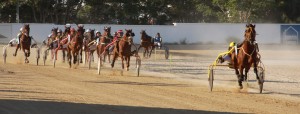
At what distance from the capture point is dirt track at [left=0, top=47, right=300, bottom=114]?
14734 mm

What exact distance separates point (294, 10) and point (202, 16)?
1251 cm

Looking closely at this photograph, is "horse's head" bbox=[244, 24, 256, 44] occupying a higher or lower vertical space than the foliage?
lower

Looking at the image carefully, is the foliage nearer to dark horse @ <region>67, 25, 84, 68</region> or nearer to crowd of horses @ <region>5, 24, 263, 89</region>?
crowd of horses @ <region>5, 24, 263, 89</region>

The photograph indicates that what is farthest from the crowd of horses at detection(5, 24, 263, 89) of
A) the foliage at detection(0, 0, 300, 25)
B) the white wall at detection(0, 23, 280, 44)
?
the foliage at detection(0, 0, 300, 25)

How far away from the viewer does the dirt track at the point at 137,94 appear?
14.7 meters

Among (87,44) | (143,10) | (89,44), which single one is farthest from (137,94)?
(143,10)

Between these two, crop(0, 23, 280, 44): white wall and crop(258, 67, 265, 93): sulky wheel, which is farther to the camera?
crop(0, 23, 280, 44): white wall

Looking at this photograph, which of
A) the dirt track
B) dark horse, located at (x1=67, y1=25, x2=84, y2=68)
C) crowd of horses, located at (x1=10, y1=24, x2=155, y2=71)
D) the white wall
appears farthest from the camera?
the white wall

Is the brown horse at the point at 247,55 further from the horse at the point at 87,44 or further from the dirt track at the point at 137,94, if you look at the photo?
the horse at the point at 87,44

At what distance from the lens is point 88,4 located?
227 feet

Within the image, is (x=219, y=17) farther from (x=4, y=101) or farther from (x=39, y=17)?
(x=4, y=101)

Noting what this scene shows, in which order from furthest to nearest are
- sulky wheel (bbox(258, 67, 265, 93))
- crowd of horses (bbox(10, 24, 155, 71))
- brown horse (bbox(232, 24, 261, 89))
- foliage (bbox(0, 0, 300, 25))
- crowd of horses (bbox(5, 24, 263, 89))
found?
foliage (bbox(0, 0, 300, 25)), crowd of horses (bbox(10, 24, 155, 71)), crowd of horses (bbox(5, 24, 263, 89)), brown horse (bbox(232, 24, 261, 89)), sulky wheel (bbox(258, 67, 265, 93))

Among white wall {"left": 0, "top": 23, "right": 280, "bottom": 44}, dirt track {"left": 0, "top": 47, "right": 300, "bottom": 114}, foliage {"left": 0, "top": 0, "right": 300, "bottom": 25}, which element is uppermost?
foliage {"left": 0, "top": 0, "right": 300, "bottom": 25}

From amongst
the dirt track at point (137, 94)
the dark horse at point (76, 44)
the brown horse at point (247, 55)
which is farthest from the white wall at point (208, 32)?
the brown horse at point (247, 55)
